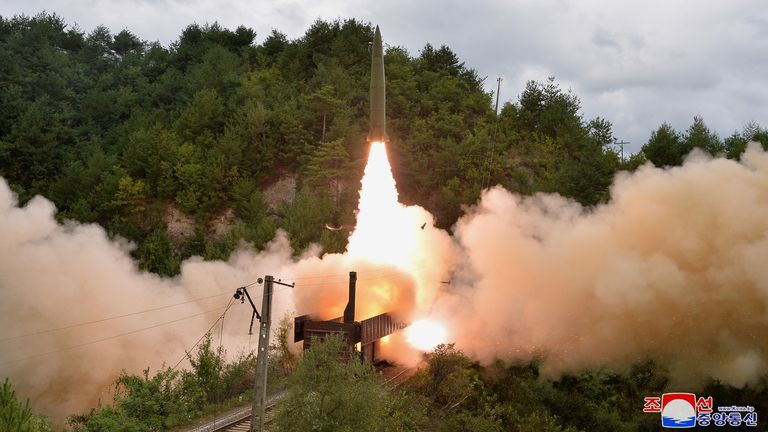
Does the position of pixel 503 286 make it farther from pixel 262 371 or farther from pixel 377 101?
pixel 262 371

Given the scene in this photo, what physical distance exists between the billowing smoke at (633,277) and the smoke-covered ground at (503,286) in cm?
6

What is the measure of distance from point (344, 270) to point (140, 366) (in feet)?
41.8

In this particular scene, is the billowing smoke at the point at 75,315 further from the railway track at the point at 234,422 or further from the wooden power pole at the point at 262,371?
the wooden power pole at the point at 262,371

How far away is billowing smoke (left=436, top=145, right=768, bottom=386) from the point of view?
2564 cm

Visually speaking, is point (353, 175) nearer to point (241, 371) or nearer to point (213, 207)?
point (213, 207)

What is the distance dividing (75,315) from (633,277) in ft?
90.8

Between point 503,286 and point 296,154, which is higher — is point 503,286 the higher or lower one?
the lower one

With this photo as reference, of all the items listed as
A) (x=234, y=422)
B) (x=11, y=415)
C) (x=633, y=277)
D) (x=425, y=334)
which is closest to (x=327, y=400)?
(x=234, y=422)

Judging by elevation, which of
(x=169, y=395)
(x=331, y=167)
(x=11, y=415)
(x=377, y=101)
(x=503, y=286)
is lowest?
(x=169, y=395)

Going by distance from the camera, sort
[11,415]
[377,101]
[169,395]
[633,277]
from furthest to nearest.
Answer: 1. [377,101]
2. [169,395]
3. [633,277]
4. [11,415]

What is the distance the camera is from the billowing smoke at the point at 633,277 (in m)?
25.6

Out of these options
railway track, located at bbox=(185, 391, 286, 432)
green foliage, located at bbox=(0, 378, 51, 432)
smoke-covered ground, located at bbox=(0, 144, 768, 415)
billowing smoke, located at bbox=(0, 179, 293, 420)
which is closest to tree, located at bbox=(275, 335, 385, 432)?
railway track, located at bbox=(185, 391, 286, 432)

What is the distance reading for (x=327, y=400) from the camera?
22844 mm

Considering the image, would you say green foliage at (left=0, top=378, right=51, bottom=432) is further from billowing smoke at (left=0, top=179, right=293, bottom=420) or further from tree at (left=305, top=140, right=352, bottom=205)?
tree at (left=305, top=140, right=352, bottom=205)
